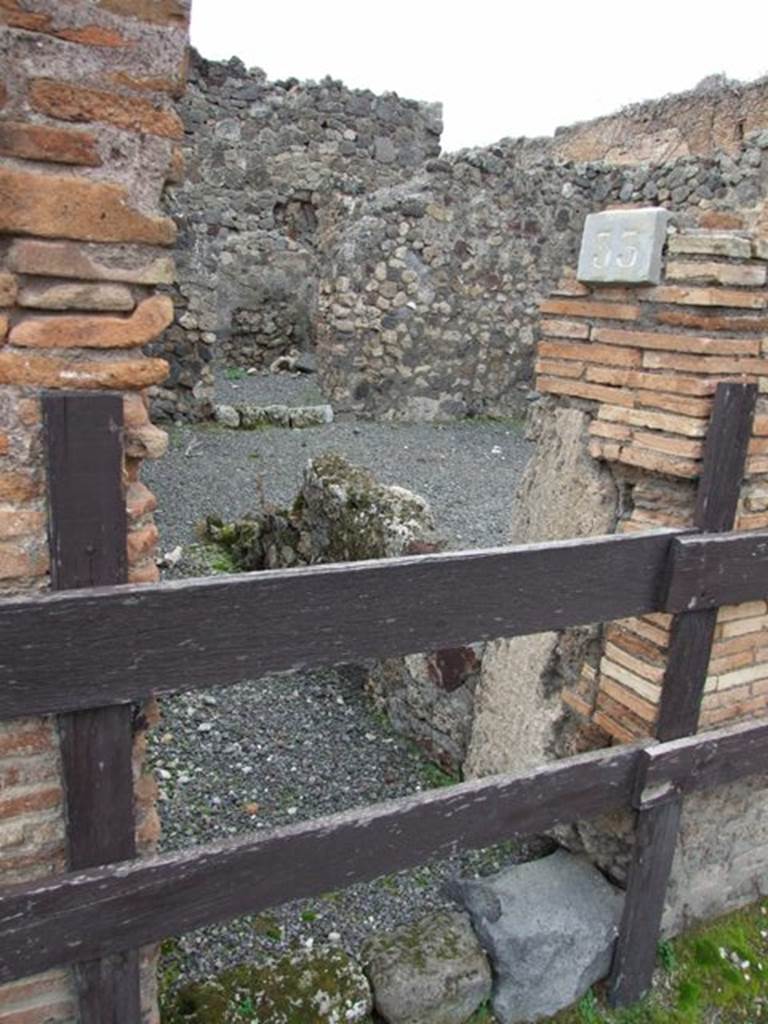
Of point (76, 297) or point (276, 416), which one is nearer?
point (76, 297)

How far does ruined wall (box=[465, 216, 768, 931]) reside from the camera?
99.2 inches

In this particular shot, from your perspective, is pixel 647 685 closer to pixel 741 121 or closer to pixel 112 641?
pixel 112 641

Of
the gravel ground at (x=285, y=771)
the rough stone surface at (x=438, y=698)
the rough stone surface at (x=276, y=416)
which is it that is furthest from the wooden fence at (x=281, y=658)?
the rough stone surface at (x=276, y=416)

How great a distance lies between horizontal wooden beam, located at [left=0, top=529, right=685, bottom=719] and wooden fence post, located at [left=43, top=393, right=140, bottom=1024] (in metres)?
0.07

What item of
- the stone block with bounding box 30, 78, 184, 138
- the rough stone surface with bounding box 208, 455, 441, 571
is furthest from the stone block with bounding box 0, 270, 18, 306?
the rough stone surface with bounding box 208, 455, 441, 571

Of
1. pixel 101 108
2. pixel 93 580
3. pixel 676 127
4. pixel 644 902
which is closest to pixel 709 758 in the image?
pixel 644 902

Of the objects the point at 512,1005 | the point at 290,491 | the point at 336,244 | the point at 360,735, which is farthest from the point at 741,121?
the point at 512,1005

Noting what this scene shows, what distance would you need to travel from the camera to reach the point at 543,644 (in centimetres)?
320

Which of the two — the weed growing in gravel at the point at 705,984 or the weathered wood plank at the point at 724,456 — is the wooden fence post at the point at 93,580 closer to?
the weed growing in gravel at the point at 705,984

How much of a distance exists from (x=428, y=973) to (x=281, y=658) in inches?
51.8

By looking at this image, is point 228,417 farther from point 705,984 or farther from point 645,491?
point 705,984

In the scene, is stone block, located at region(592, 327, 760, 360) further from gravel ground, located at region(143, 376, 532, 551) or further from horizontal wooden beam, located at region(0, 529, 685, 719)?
gravel ground, located at region(143, 376, 532, 551)

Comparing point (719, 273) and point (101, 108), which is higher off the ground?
point (101, 108)

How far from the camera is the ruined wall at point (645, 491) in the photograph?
2520mm
